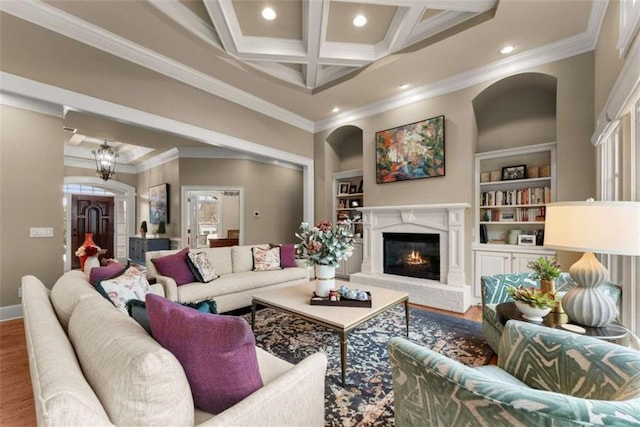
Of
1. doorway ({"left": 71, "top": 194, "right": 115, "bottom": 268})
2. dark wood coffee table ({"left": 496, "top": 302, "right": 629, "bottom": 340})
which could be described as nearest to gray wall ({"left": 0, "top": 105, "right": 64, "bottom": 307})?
doorway ({"left": 71, "top": 194, "right": 115, "bottom": 268})

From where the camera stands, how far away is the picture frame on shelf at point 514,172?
3.70 metres

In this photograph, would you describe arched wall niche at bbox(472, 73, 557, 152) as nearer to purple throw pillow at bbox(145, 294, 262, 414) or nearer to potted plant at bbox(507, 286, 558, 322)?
potted plant at bbox(507, 286, 558, 322)

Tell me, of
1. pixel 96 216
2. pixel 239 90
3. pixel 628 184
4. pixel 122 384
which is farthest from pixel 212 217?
pixel 628 184

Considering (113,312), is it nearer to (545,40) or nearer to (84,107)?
(84,107)

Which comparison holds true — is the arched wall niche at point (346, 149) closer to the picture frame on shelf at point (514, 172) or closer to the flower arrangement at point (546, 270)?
the picture frame on shelf at point (514, 172)

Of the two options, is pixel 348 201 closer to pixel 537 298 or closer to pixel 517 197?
pixel 517 197

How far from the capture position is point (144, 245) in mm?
6562

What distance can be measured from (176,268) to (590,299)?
3686mm

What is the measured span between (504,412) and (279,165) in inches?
266

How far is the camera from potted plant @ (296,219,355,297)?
2.52 m

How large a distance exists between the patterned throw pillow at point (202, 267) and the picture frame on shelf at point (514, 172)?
4.20 m

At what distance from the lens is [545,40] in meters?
3.11

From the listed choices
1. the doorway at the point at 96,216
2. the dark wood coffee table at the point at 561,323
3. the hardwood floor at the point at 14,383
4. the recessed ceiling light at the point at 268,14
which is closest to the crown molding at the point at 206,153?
the doorway at the point at 96,216

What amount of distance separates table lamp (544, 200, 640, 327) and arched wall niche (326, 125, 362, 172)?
4.25 m
